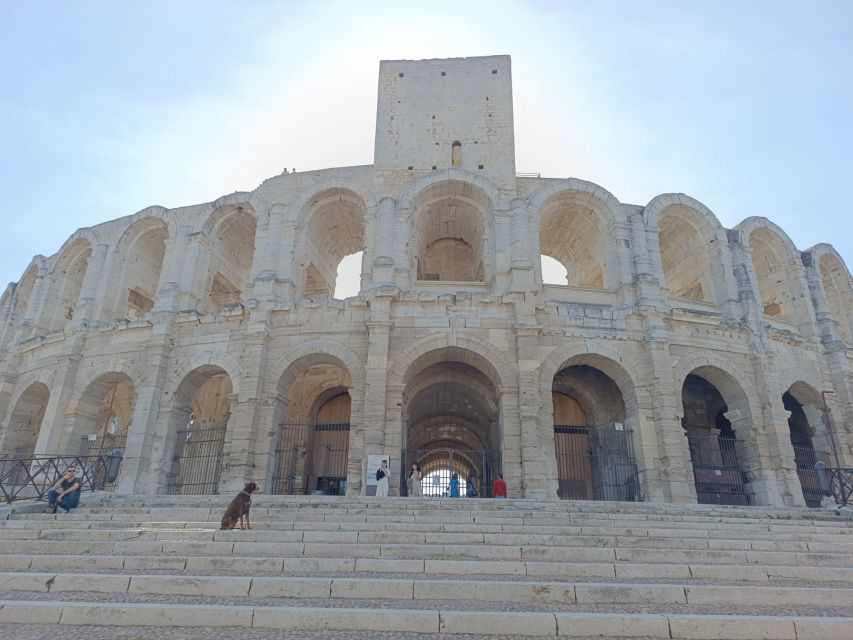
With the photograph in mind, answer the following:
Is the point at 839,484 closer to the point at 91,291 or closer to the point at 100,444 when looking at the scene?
the point at 100,444

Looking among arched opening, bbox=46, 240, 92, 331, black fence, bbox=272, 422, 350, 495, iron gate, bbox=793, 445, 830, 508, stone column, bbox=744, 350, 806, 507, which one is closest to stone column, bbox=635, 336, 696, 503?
stone column, bbox=744, 350, 806, 507

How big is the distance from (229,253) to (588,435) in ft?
46.9

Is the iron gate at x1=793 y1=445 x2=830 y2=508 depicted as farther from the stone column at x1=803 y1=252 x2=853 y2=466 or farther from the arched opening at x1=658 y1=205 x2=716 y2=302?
the arched opening at x1=658 y1=205 x2=716 y2=302

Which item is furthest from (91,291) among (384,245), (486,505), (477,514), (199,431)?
(477,514)

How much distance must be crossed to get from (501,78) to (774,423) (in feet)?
48.0

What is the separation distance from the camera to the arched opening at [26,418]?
18473mm

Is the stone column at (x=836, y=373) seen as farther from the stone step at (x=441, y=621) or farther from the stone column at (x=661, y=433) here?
the stone step at (x=441, y=621)

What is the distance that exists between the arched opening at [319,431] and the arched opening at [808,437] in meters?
14.2

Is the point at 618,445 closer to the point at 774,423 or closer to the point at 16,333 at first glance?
the point at 774,423

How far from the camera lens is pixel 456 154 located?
63.0 feet

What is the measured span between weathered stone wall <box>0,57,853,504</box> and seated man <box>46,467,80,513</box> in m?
4.18

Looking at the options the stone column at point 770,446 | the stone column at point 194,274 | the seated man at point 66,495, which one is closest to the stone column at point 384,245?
the stone column at point 194,274

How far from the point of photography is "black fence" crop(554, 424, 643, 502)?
15.8 meters

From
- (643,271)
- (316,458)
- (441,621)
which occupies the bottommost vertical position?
(441,621)
